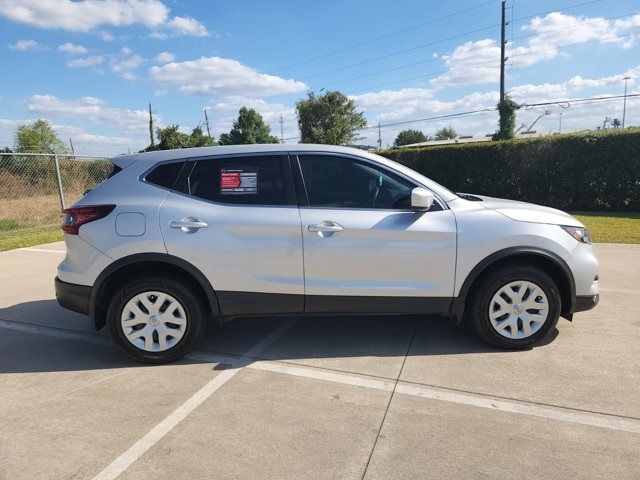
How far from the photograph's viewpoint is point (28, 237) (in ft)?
35.0

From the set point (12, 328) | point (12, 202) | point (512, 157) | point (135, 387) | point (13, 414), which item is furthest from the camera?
point (512, 157)

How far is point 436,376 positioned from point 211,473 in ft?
5.93

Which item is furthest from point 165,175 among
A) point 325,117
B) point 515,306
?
point 325,117

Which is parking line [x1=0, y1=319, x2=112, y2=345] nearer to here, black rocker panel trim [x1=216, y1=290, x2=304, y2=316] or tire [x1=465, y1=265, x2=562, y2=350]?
black rocker panel trim [x1=216, y1=290, x2=304, y2=316]

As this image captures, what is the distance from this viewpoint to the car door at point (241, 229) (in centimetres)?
376

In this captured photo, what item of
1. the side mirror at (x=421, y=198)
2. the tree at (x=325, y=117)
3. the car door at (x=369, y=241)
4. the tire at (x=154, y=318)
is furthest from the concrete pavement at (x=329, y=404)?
the tree at (x=325, y=117)

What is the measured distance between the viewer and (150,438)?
2820mm

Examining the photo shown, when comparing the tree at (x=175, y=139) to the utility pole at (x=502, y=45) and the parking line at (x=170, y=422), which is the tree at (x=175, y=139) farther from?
the parking line at (x=170, y=422)

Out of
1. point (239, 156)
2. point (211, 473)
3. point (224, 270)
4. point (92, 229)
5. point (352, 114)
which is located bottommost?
point (211, 473)

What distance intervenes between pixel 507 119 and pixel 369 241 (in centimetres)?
2267

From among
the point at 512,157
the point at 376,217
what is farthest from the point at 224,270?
the point at 512,157

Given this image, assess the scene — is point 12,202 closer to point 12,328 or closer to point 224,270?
point 12,328

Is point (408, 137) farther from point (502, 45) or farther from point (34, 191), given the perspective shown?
point (34, 191)

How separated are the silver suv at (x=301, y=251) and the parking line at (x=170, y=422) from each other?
0.44 meters
